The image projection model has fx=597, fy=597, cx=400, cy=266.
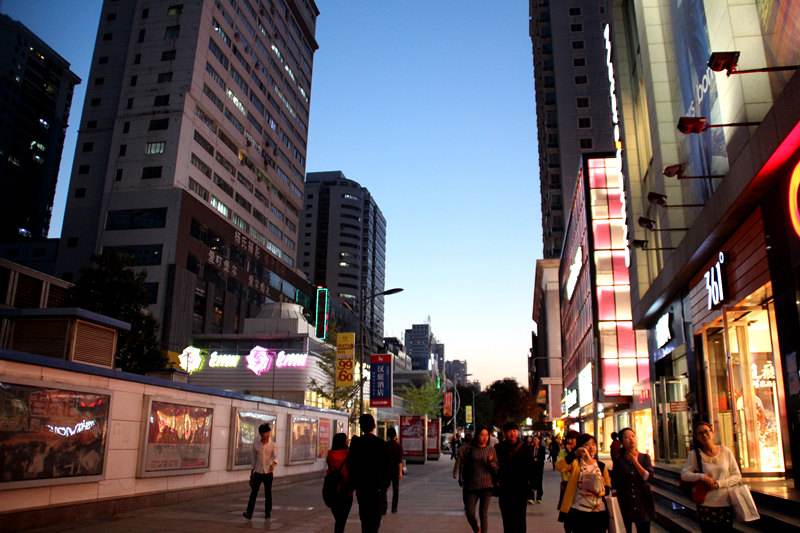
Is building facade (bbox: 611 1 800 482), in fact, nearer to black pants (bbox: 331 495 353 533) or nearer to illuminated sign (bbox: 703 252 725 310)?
illuminated sign (bbox: 703 252 725 310)

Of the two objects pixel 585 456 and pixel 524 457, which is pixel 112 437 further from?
pixel 585 456

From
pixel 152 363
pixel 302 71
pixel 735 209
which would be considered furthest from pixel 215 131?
pixel 735 209

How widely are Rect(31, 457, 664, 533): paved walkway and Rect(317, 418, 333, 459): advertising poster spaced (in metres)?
7.68

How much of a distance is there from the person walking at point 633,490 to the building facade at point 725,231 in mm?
4846

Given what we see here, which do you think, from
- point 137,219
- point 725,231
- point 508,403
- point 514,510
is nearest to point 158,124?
point 137,219

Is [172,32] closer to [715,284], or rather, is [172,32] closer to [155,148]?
Result: [155,148]

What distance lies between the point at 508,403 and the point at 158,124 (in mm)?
65413

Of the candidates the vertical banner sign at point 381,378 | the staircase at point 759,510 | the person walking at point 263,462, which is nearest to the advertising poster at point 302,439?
the vertical banner sign at point 381,378

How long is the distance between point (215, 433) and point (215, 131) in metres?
66.8

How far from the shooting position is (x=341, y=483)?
7617mm

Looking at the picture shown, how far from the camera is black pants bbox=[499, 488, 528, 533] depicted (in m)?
8.74

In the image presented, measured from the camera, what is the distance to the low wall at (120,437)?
9.56 m

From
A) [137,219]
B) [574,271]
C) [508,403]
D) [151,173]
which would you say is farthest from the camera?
[508,403]

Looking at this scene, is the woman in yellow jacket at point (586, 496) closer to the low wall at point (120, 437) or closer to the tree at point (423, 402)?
the low wall at point (120, 437)
